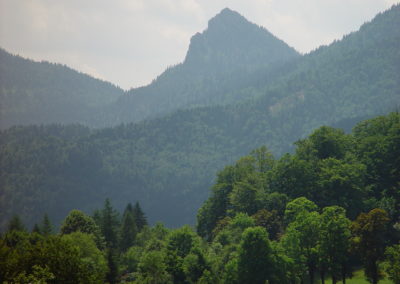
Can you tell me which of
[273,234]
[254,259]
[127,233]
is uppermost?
[127,233]

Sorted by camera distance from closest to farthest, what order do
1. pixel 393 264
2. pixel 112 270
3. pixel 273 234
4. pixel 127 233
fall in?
1. pixel 393 264
2. pixel 112 270
3. pixel 273 234
4. pixel 127 233

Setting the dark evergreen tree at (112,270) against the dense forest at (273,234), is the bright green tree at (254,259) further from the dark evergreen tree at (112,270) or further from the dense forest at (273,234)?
the dark evergreen tree at (112,270)

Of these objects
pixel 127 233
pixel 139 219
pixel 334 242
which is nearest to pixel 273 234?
pixel 334 242

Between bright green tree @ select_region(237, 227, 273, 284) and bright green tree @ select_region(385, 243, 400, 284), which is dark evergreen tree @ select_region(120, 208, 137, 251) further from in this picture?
bright green tree @ select_region(385, 243, 400, 284)

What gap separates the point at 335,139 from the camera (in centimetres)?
9875

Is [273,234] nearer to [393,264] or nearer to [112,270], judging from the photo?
[112,270]

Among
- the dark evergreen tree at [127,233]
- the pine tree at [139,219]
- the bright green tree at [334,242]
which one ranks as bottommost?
the bright green tree at [334,242]

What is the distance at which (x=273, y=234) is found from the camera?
283 feet

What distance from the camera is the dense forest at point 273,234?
211 feet

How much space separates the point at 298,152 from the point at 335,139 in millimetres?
7393

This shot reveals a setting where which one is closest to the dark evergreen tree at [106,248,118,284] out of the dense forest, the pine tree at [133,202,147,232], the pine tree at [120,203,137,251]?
the dense forest

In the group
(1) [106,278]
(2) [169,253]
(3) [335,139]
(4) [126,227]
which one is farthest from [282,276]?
(4) [126,227]

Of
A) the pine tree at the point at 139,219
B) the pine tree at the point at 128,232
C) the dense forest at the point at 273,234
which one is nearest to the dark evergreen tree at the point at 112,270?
the dense forest at the point at 273,234

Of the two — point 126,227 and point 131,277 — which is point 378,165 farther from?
point 126,227
